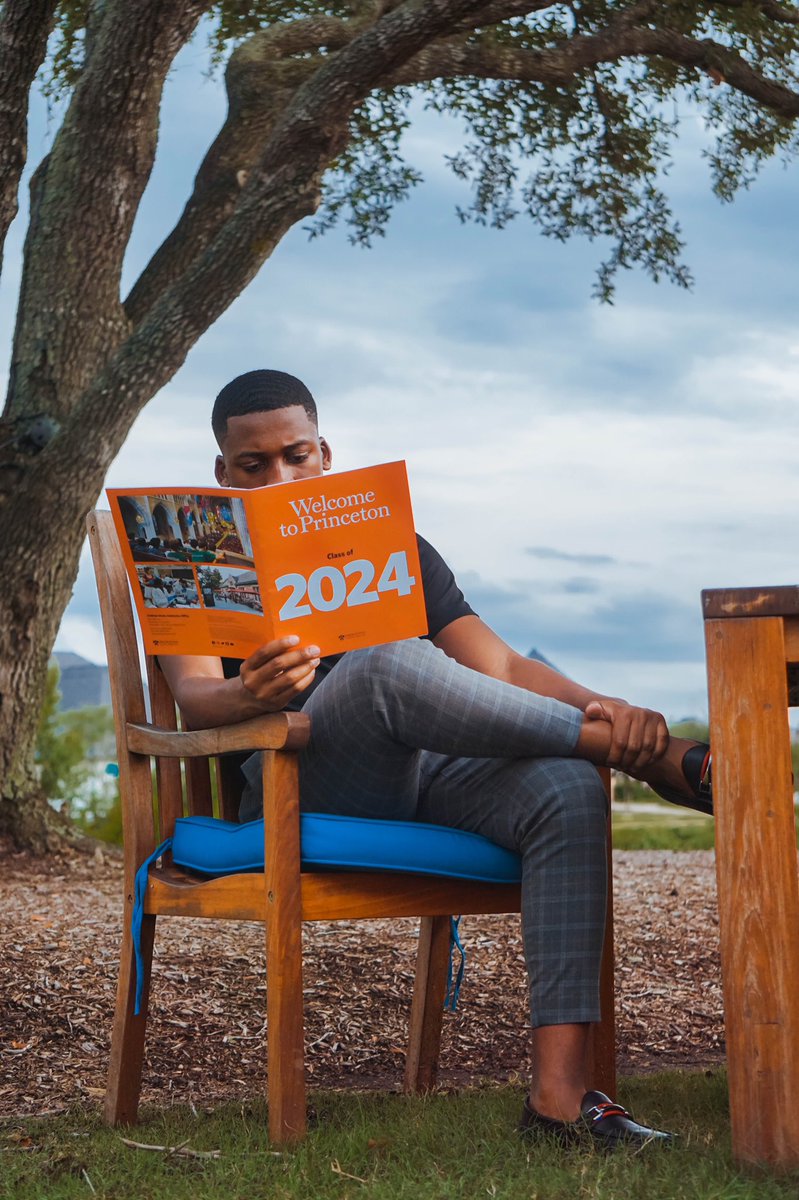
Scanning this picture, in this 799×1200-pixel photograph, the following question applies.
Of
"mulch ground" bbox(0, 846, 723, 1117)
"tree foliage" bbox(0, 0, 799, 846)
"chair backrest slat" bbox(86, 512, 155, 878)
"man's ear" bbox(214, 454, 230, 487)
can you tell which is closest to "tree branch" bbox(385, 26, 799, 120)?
"tree foliage" bbox(0, 0, 799, 846)

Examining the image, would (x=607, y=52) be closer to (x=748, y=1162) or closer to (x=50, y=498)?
(x=50, y=498)

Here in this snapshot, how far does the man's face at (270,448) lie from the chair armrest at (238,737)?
564mm

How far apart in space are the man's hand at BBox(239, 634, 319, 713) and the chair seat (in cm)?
26

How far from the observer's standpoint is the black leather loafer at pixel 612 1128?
200cm

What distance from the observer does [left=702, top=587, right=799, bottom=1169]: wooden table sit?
1952mm

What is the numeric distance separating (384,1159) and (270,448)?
140cm

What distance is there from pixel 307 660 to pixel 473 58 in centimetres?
572

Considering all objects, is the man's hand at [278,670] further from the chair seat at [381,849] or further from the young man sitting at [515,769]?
the chair seat at [381,849]

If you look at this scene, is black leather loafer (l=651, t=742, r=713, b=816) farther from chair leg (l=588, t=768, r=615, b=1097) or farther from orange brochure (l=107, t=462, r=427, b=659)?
orange brochure (l=107, t=462, r=427, b=659)

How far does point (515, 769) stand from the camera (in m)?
2.27

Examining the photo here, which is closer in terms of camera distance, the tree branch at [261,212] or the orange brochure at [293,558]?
the orange brochure at [293,558]

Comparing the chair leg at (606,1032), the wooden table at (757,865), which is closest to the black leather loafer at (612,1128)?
the wooden table at (757,865)

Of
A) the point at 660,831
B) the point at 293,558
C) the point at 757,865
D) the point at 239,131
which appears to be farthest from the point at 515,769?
the point at 660,831

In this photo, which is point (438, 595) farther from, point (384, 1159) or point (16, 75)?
point (16, 75)
